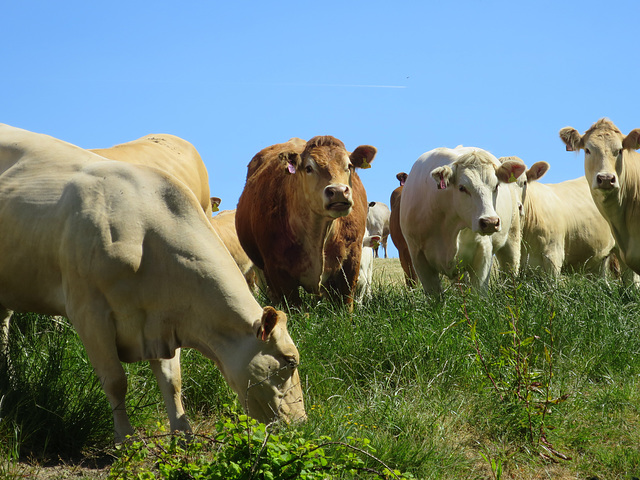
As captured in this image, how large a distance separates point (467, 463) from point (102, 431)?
7.54 ft

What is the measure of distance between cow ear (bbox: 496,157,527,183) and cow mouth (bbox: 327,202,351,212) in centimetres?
185

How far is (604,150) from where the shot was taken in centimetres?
907

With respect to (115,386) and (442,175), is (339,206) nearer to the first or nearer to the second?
(442,175)

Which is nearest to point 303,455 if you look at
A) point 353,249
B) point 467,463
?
point 467,463

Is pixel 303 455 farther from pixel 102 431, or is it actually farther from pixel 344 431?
pixel 102 431

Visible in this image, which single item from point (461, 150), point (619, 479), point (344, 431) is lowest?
point (619, 479)

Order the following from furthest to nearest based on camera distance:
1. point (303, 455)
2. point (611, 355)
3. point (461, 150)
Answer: point (461, 150)
point (611, 355)
point (303, 455)

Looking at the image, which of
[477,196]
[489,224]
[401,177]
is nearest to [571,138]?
[401,177]

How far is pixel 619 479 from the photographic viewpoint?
14.4ft

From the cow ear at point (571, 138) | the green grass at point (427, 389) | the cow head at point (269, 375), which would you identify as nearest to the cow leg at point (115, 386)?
the green grass at point (427, 389)

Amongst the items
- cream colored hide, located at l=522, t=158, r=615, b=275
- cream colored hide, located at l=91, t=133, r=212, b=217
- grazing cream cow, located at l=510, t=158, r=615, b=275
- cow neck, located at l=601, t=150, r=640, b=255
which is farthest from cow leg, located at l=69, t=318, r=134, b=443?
cow neck, located at l=601, t=150, r=640, b=255

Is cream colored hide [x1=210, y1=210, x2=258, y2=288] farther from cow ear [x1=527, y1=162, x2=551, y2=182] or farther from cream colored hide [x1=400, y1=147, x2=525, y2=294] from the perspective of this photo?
cow ear [x1=527, y1=162, x2=551, y2=182]

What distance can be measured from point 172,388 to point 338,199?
8.37ft

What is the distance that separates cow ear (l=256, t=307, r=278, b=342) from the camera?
4.29m
